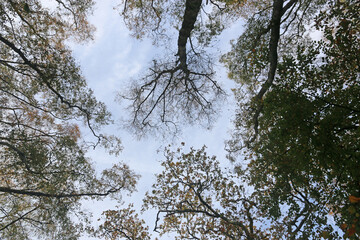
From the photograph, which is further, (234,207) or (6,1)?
(234,207)

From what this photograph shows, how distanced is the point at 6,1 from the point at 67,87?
3202 millimetres

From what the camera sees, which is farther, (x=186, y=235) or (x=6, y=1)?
(x=186, y=235)

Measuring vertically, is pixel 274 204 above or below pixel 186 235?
below

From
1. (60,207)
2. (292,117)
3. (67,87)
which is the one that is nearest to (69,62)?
(67,87)

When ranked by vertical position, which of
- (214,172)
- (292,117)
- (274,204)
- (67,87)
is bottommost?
(274,204)

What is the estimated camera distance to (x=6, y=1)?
275 inches

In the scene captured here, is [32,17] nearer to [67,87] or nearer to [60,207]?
[67,87]

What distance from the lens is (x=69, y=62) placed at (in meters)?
7.85

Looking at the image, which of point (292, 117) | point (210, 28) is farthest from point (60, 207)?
point (210, 28)

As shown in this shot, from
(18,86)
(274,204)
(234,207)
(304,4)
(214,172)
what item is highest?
(304,4)

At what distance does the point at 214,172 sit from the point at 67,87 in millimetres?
7594

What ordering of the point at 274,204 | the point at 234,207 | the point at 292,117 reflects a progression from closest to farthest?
the point at 292,117, the point at 274,204, the point at 234,207

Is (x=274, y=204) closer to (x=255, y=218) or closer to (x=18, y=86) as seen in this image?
(x=255, y=218)

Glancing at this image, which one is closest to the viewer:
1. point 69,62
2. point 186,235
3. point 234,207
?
point 69,62
